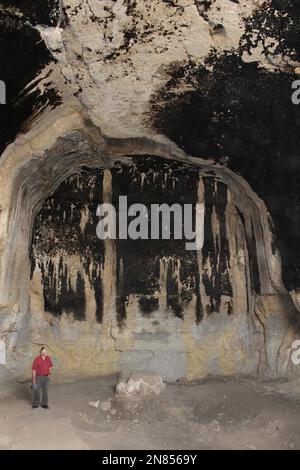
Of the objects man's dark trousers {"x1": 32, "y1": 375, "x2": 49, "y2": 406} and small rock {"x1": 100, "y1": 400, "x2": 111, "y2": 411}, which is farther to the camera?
small rock {"x1": 100, "y1": 400, "x2": 111, "y2": 411}

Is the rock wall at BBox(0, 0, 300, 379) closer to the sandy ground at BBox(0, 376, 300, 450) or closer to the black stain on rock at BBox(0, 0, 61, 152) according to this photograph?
the black stain on rock at BBox(0, 0, 61, 152)

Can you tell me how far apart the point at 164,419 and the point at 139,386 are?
72 centimetres

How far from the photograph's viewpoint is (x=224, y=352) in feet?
26.3

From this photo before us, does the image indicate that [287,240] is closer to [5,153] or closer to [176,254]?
[176,254]

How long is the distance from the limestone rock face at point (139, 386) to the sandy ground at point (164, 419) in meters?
0.12

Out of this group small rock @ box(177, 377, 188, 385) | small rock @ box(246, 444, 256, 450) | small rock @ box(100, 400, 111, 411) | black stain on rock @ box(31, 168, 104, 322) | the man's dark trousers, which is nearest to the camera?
small rock @ box(246, 444, 256, 450)

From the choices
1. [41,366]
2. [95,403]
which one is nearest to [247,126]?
[41,366]

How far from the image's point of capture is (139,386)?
648cm

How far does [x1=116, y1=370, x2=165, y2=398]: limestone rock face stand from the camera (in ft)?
21.1

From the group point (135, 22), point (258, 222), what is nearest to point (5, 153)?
point (135, 22)

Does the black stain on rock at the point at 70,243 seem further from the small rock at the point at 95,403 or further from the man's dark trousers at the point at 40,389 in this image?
the man's dark trousers at the point at 40,389

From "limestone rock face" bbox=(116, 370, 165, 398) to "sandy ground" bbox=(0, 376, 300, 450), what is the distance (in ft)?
0.40

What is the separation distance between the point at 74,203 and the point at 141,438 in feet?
13.6

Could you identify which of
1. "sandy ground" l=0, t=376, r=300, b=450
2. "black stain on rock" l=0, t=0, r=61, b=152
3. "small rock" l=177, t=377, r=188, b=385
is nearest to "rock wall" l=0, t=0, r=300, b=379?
"black stain on rock" l=0, t=0, r=61, b=152
